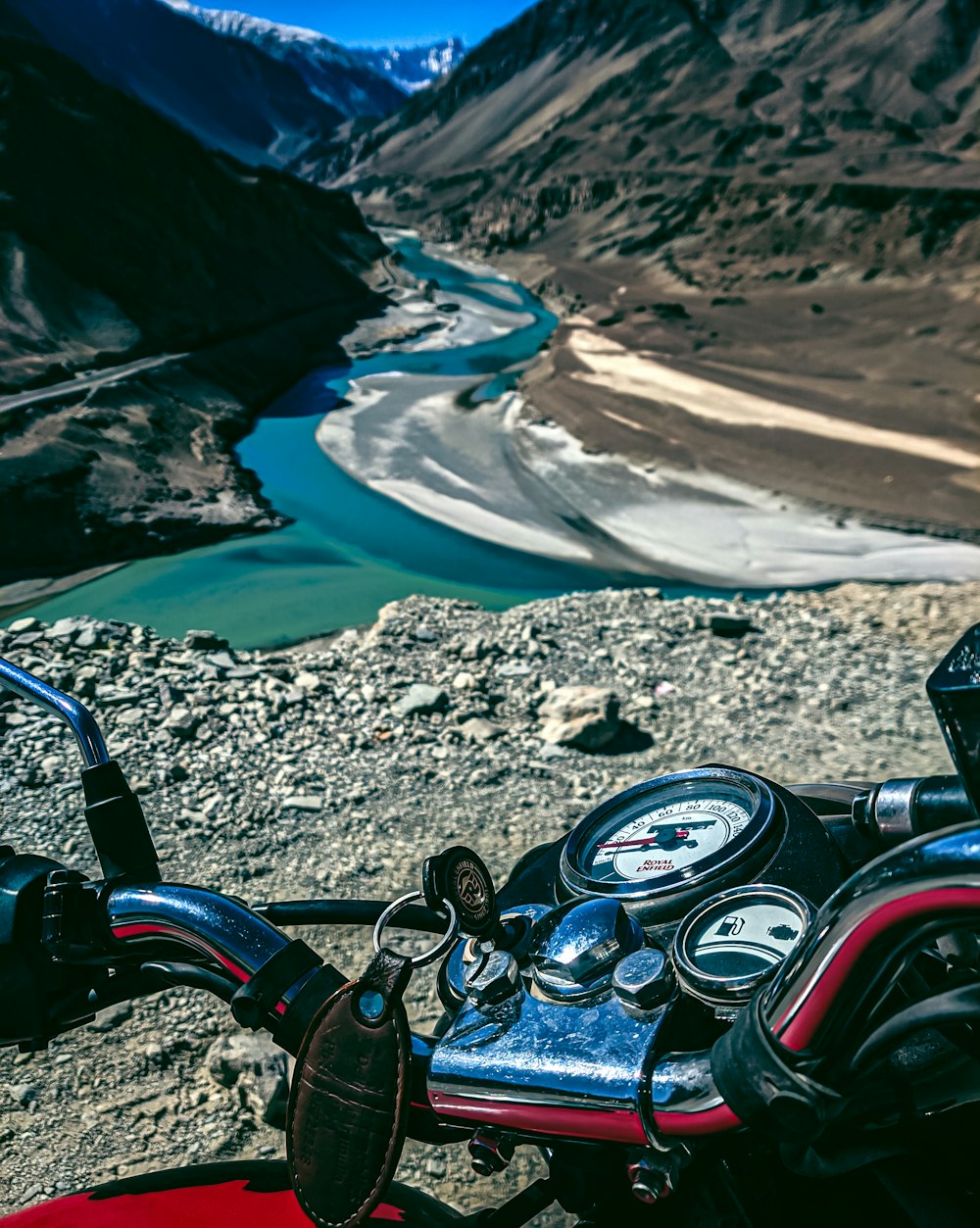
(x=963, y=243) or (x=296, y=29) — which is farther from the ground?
(x=296, y=29)

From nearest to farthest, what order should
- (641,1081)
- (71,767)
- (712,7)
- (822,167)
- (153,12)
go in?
(641,1081)
(71,767)
(822,167)
(712,7)
(153,12)

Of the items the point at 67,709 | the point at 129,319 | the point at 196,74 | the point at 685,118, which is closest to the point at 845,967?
the point at 67,709

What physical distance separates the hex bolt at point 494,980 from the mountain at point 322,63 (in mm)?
153379

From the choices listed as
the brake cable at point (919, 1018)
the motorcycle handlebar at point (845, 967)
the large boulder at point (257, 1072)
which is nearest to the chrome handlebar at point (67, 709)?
the motorcycle handlebar at point (845, 967)

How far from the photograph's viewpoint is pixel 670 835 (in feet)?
5.13

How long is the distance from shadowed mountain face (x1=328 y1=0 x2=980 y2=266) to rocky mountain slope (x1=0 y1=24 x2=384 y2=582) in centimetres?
1416

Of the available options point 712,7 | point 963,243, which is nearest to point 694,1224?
point 963,243

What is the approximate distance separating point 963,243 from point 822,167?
10590 millimetres

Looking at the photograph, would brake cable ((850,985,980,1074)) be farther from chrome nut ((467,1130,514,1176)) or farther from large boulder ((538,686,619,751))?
large boulder ((538,686,619,751))

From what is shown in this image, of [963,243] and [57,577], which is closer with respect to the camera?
[57,577]

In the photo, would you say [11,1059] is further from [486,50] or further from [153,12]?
[153,12]

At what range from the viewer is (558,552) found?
11.5m

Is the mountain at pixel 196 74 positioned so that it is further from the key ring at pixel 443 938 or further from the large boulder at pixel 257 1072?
the key ring at pixel 443 938

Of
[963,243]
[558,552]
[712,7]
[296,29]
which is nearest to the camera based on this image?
[558,552]
